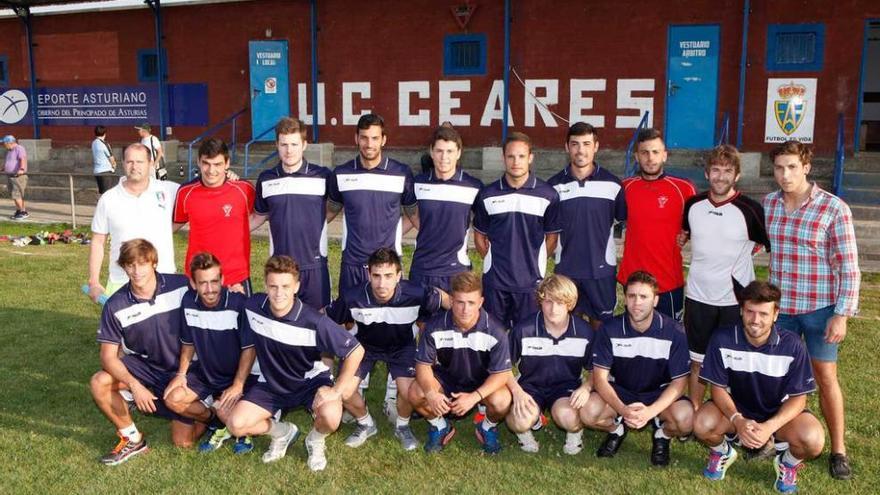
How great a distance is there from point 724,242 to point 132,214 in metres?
4.73

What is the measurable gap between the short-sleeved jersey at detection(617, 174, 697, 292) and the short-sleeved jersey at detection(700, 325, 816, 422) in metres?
0.95

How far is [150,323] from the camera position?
5738 mm

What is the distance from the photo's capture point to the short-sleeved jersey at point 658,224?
19.9 feet

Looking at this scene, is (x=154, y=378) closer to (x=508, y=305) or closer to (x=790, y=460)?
(x=508, y=305)

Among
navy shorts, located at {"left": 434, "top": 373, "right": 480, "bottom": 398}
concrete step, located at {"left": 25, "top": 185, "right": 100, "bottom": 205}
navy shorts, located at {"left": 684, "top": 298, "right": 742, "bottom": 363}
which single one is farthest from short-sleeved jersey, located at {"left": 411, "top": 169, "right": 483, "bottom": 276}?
concrete step, located at {"left": 25, "top": 185, "right": 100, "bottom": 205}

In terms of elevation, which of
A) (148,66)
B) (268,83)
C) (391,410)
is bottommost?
(391,410)

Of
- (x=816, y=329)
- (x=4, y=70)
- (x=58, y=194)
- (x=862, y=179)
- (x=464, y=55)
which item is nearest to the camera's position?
(x=816, y=329)

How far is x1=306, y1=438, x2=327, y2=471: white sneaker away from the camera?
210 inches

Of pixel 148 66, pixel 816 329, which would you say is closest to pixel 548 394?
pixel 816 329

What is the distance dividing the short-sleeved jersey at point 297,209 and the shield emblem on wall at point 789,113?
11913mm

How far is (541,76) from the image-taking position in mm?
16812

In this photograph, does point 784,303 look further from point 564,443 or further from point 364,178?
point 364,178

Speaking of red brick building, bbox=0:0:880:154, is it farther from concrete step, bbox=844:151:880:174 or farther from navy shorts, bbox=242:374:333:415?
navy shorts, bbox=242:374:333:415

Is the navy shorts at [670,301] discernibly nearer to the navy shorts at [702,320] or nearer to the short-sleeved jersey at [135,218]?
the navy shorts at [702,320]
